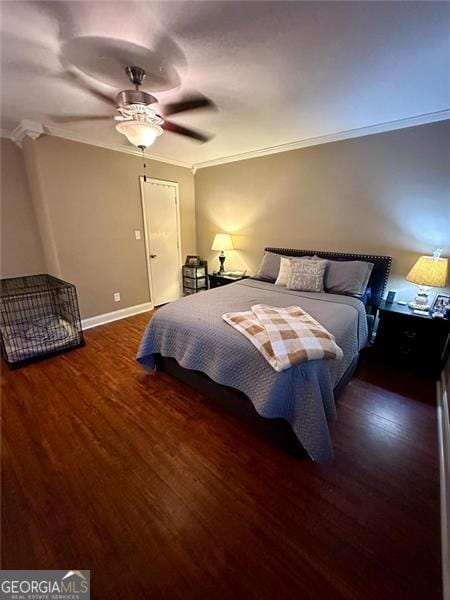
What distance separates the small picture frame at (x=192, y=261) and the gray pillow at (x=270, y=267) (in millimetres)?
1505

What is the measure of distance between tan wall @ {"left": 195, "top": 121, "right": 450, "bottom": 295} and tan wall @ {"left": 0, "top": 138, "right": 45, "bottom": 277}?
2.69 meters

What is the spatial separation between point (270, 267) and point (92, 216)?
2.50 metres

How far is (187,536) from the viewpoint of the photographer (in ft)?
3.96

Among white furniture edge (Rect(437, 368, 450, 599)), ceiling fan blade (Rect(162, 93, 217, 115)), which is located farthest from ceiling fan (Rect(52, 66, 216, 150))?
white furniture edge (Rect(437, 368, 450, 599))

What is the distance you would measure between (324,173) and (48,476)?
3.87 meters

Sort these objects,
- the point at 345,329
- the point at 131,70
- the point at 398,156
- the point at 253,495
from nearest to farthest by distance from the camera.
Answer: the point at 253,495 → the point at 131,70 → the point at 345,329 → the point at 398,156

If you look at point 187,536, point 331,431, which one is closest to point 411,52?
point 331,431

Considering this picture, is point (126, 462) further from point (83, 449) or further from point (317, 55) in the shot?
point (317, 55)

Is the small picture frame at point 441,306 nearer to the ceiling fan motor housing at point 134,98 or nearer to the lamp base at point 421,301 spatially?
the lamp base at point 421,301

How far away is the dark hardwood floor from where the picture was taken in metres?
1.07

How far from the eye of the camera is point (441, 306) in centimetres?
243

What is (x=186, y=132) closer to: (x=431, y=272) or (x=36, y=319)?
(x=431, y=272)

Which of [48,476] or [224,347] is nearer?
[48,476]

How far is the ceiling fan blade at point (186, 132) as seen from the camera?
2.53 m
